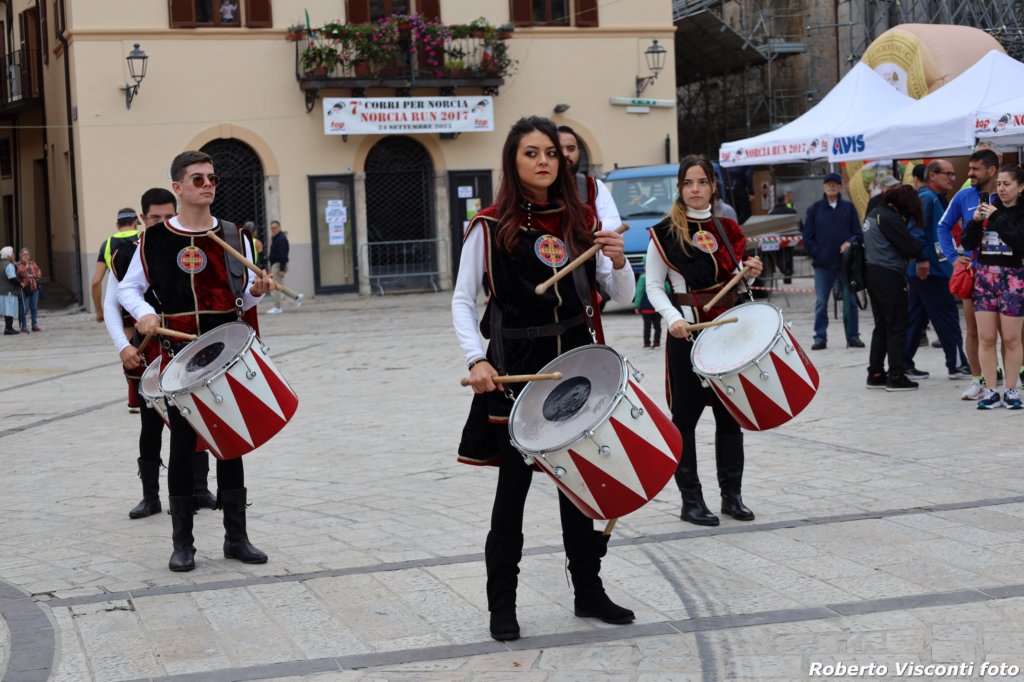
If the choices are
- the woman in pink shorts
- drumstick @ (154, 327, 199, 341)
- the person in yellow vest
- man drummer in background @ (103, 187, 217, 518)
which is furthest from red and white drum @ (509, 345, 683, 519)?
the woman in pink shorts

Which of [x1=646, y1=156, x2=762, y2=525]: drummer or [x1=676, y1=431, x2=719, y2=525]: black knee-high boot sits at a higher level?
[x1=646, y1=156, x2=762, y2=525]: drummer

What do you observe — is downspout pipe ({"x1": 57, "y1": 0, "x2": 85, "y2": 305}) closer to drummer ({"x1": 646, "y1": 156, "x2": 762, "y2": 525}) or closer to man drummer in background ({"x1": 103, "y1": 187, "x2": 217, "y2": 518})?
man drummer in background ({"x1": 103, "y1": 187, "x2": 217, "y2": 518})

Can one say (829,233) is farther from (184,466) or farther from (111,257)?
(184,466)

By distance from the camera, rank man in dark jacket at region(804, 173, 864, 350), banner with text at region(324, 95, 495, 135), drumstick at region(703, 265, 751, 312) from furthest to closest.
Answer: banner with text at region(324, 95, 495, 135) → man in dark jacket at region(804, 173, 864, 350) → drumstick at region(703, 265, 751, 312)

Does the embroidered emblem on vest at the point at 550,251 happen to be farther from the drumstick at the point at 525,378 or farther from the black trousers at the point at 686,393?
the black trousers at the point at 686,393

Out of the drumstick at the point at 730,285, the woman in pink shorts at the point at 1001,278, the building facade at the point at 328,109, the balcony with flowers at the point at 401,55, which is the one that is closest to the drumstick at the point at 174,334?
the drumstick at the point at 730,285

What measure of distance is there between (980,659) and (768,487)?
3.08m

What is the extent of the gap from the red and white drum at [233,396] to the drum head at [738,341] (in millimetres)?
1821

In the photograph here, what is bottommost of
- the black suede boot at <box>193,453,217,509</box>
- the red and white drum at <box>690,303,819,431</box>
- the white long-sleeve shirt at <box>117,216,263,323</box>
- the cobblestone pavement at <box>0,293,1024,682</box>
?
the cobblestone pavement at <box>0,293,1024,682</box>

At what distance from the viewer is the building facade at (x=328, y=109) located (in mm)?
26781

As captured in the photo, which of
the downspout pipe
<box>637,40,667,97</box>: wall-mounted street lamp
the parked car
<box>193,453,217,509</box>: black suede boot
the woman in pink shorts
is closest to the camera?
<box>193,453,217,509</box>: black suede boot

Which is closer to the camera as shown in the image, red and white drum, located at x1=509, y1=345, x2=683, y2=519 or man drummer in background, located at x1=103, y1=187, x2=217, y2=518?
red and white drum, located at x1=509, y1=345, x2=683, y2=519

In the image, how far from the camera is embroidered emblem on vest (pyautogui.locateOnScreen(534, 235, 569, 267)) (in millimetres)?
4941

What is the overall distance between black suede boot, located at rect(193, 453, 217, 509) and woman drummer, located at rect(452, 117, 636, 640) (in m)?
2.97
